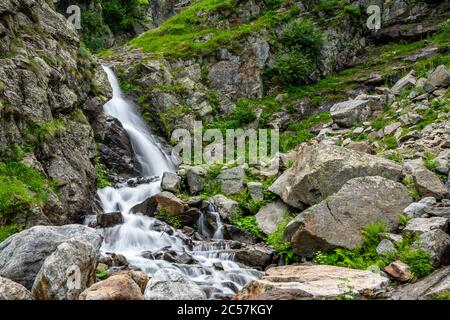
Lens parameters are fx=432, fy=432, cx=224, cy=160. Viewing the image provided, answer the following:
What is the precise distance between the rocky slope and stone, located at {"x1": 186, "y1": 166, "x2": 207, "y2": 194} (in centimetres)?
5

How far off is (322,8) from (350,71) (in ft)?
19.2

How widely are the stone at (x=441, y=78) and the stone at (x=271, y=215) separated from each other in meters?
9.73

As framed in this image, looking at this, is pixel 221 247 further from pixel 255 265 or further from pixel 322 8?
pixel 322 8

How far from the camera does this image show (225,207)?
14.2 meters

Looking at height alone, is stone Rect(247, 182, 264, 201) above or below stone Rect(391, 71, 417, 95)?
below

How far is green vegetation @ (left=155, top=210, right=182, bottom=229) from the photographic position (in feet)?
45.2

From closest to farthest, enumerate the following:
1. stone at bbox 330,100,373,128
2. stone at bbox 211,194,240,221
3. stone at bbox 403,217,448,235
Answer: stone at bbox 403,217,448,235, stone at bbox 211,194,240,221, stone at bbox 330,100,373,128

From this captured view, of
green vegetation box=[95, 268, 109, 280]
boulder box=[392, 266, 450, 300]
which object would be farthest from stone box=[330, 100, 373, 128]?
green vegetation box=[95, 268, 109, 280]

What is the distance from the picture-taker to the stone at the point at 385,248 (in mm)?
8781

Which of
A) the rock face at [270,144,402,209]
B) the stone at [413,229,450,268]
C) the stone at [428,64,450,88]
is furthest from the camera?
the stone at [428,64,450,88]

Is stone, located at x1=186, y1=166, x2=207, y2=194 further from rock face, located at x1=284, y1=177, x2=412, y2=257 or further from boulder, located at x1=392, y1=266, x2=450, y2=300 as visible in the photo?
boulder, located at x1=392, y1=266, x2=450, y2=300

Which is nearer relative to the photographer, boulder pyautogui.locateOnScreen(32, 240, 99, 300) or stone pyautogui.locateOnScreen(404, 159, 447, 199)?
boulder pyautogui.locateOnScreen(32, 240, 99, 300)

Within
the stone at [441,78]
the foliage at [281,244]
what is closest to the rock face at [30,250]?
the foliage at [281,244]
